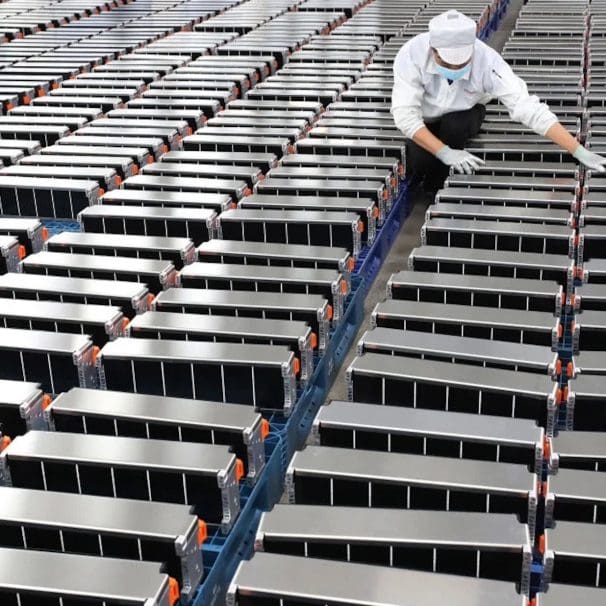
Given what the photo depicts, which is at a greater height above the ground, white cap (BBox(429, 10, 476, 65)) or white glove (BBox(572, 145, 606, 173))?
white cap (BBox(429, 10, 476, 65))

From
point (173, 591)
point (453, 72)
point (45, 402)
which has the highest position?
point (453, 72)

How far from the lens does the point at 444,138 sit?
7059mm

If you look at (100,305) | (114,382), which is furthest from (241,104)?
→ (114,382)

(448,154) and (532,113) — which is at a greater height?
(532,113)

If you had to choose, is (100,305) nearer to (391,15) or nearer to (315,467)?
(315,467)

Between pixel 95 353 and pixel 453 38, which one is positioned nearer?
pixel 95 353

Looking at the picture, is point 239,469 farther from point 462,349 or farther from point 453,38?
point 453,38

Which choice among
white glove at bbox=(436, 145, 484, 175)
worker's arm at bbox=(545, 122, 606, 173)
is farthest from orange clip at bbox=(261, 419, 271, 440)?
worker's arm at bbox=(545, 122, 606, 173)

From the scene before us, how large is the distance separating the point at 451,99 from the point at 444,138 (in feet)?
1.00

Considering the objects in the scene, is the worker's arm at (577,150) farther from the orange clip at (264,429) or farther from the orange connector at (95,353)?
the orange connector at (95,353)

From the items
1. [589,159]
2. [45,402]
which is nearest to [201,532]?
[45,402]

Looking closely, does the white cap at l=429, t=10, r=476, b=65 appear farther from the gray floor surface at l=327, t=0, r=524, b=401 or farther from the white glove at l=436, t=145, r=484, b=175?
the gray floor surface at l=327, t=0, r=524, b=401

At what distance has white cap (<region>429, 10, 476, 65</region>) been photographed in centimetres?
605

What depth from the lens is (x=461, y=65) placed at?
20.6ft
